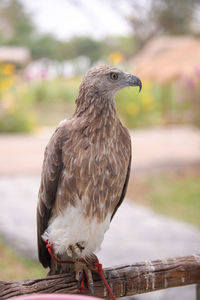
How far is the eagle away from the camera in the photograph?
1.98 metres

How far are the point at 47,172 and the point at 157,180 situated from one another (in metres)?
5.77

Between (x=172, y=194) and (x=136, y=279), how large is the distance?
4975mm

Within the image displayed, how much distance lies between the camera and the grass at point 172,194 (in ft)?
20.4

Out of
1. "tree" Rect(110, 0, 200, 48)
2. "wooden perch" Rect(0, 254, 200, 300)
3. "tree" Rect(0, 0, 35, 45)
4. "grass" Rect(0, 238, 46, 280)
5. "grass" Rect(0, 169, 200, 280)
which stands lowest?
"wooden perch" Rect(0, 254, 200, 300)

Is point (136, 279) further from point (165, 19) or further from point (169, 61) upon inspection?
point (165, 19)

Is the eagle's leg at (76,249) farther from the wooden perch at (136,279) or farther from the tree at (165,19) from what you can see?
the tree at (165,19)

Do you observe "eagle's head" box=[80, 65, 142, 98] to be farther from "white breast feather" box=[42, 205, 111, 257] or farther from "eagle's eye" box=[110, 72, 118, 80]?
"white breast feather" box=[42, 205, 111, 257]

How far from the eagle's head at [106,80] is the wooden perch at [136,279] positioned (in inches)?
33.1

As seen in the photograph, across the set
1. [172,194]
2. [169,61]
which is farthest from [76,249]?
[169,61]

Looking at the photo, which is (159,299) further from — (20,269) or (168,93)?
(168,93)

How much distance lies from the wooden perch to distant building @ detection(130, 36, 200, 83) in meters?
5.96

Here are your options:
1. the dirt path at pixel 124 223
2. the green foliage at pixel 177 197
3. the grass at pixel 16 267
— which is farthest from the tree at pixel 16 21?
the grass at pixel 16 267

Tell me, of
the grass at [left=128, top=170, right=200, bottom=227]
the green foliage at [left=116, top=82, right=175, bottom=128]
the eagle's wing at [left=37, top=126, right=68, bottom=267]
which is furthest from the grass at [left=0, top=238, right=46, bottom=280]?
the green foliage at [left=116, top=82, right=175, bottom=128]

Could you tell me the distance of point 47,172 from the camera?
2.06 metres
